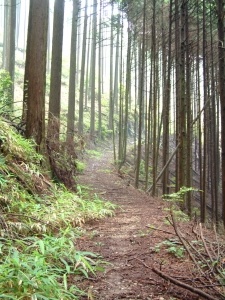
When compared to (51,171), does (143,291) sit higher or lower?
lower

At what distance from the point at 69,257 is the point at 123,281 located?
551 mm

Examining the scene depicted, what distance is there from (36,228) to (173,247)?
1.43 metres

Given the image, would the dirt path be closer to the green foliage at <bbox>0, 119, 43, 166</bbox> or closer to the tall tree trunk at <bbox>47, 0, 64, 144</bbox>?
the green foliage at <bbox>0, 119, 43, 166</bbox>

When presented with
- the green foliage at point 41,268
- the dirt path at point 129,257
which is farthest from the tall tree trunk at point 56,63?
the green foliage at point 41,268

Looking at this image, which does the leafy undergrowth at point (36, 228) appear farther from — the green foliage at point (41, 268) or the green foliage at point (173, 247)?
the green foliage at point (173, 247)

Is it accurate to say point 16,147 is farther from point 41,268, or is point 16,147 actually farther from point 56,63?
point 56,63

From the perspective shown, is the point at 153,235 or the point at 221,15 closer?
the point at 153,235

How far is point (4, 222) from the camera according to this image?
3.10 meters

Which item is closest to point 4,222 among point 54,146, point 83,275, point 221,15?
point 83,275

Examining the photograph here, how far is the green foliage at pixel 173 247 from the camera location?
3.19 metres

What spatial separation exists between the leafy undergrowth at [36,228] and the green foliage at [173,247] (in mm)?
701

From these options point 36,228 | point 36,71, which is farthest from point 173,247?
point 36,71

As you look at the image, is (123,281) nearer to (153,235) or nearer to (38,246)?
(38,246)

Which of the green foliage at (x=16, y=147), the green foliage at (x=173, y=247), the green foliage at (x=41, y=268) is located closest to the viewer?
the green foliage at (x=41, y=268)
